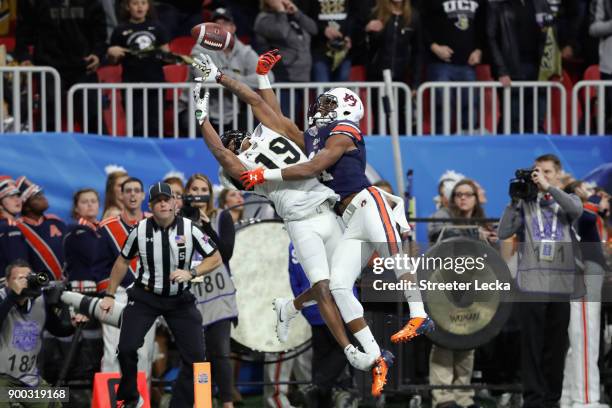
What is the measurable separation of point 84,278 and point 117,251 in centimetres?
39

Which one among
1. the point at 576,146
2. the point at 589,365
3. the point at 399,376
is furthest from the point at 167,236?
the point at 576,146

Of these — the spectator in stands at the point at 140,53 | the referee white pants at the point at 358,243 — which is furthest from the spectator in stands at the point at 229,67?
the referee white pants at the point at 358,243

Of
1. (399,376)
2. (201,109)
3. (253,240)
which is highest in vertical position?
(201,109)

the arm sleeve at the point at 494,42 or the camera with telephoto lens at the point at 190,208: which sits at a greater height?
the arm sleeve at the point at 494,42

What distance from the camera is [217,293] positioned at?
14.6 meters

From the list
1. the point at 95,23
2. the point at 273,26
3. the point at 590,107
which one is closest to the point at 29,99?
the point at 95,23

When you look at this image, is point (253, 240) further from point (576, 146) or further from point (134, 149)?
point (576, 146)

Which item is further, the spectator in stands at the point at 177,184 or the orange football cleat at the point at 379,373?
the spectator in stands at the point at 177,184

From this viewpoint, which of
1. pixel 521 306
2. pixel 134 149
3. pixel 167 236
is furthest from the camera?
pixel 134 149

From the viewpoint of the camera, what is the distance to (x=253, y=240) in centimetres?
1541

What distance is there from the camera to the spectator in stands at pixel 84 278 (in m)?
14.8

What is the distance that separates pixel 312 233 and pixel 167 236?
1374 mm

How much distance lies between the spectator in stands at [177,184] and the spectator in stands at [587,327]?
11.3 ft

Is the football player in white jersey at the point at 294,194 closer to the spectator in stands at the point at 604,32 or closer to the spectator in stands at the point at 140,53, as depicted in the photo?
the spectator in stands at the point at 140,53
